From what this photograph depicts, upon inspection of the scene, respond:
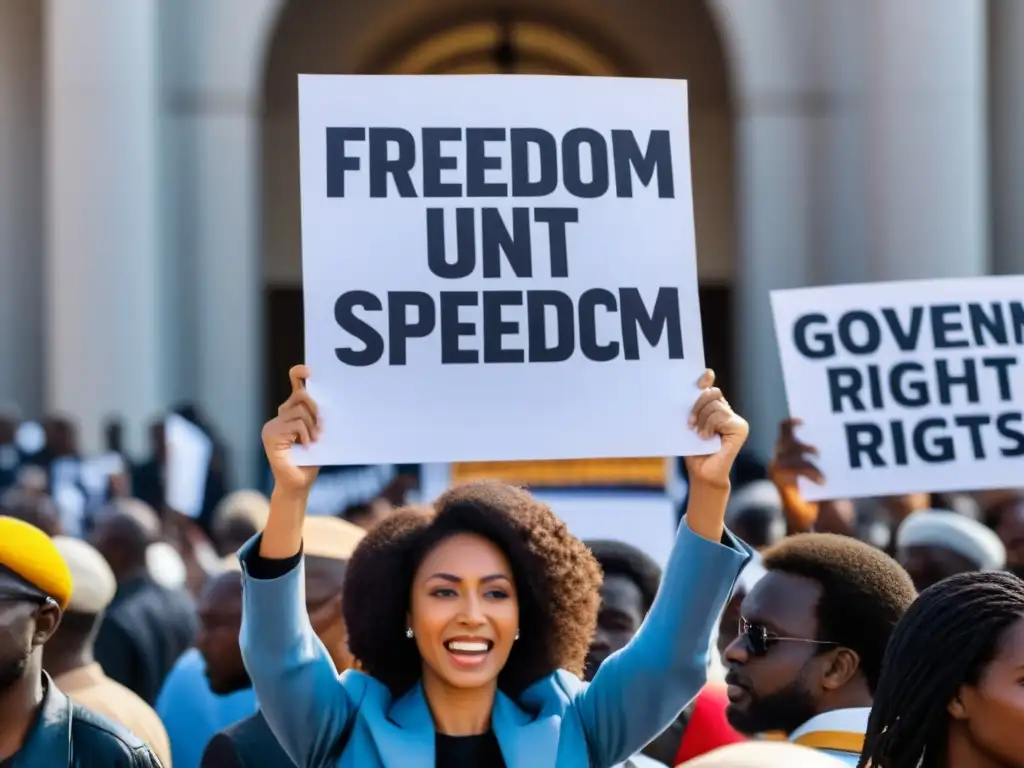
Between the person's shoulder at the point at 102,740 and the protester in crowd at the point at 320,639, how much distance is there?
1.94 feet

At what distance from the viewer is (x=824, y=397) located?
5852mm

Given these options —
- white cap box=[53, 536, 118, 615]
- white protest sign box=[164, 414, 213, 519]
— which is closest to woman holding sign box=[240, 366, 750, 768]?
white cap box=[53, 536, 118, 615]

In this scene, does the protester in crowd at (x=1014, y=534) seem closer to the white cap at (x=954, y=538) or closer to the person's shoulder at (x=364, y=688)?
the white cap at (x=954, y=538)

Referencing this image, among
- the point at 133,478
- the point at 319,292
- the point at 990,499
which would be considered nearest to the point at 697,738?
the point at 319,292

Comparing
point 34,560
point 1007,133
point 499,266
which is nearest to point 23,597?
point 34,560

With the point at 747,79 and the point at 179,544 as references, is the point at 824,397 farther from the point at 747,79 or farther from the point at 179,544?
the point at 747,79

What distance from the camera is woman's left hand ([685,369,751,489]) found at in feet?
11.1

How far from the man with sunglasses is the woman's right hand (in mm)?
1085

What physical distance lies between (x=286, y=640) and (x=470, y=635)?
1.10ft

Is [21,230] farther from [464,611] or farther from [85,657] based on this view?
[464,611]

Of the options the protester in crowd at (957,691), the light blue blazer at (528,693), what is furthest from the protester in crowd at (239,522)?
the protester in crowd at (957,691)

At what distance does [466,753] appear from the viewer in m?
3.29

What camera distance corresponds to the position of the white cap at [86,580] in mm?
4758

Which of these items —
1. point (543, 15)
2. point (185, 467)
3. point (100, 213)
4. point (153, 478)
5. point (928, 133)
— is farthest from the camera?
point (543, 15)
